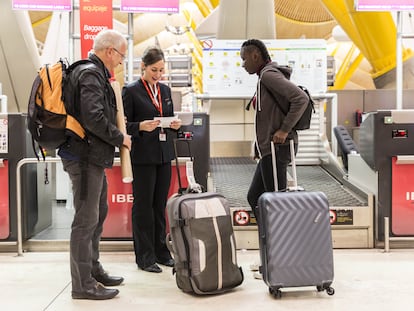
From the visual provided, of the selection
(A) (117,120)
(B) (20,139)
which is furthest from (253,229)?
(B) (20,139)

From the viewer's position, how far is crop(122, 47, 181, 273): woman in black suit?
3.67 m

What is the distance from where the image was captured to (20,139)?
14.4 feet

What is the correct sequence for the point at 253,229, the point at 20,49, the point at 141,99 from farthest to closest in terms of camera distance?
the point at 20,49, the point at 253,229, the point at 141,99

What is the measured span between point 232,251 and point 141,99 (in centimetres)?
129

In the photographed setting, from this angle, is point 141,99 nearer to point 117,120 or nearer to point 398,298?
point 117,120

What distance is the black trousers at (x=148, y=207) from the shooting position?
12.2 ft

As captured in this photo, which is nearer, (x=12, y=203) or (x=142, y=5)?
(x=12, y=203)

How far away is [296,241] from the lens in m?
3.06

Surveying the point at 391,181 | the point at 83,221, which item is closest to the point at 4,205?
the point at 83,221

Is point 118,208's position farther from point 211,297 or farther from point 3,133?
point 211,297

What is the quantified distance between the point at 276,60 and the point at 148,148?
3769 millimetres

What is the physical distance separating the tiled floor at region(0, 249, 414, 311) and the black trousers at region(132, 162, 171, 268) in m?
0.17

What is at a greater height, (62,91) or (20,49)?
(20,49)

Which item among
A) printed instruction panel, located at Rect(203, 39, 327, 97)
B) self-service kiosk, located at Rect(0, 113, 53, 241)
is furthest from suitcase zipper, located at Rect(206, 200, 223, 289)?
printed instruction panel, located at Rect(203, 39, 327, 97)
